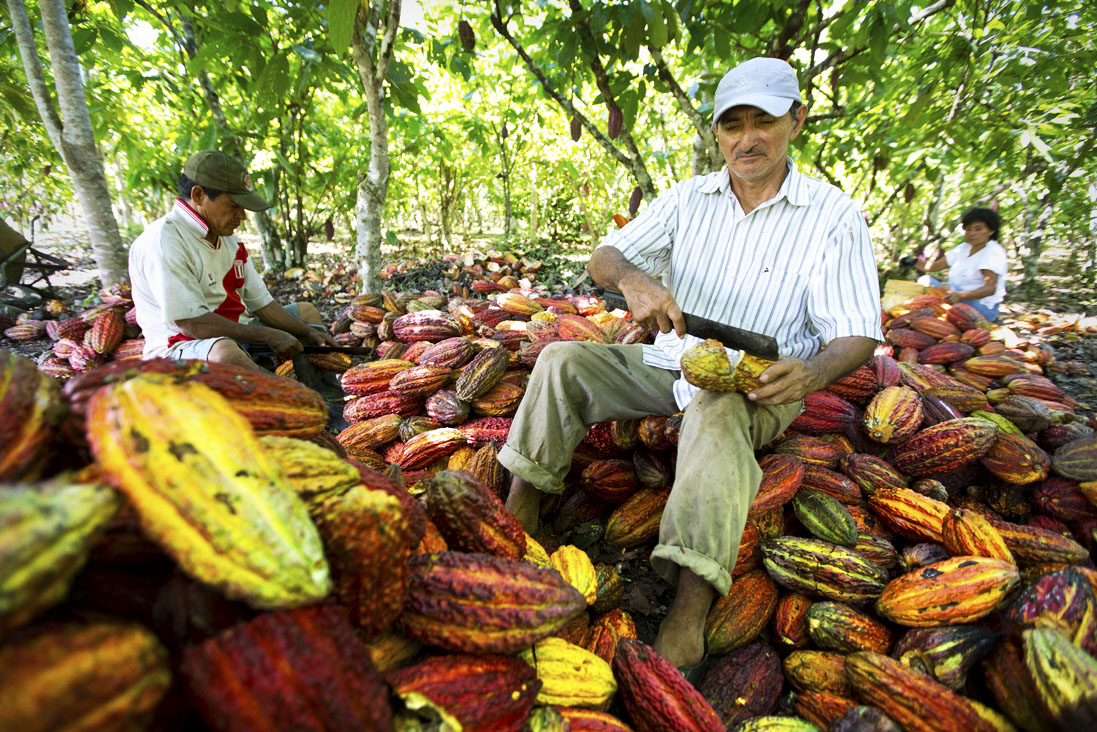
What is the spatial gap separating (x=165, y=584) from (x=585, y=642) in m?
1.19

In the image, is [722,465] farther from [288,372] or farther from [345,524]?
[288,372]

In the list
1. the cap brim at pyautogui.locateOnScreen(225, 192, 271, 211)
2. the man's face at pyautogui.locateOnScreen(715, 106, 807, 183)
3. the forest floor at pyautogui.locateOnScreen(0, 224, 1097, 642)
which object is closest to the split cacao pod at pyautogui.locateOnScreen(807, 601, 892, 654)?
the forest floor at pyautogui.locateOnScreen(0, 224, 1097, 642)

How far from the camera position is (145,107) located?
7.81m

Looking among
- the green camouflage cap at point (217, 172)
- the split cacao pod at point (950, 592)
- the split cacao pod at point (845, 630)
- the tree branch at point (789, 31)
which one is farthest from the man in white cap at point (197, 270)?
the tree branch at point (789, 31)

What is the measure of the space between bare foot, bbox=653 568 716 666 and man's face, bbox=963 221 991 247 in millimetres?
5651

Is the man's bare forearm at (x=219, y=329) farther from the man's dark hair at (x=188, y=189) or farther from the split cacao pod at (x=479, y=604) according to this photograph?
the split cacao pod at (x=479, y=604)

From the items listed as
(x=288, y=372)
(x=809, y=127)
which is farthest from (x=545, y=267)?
(x=288, y=372)

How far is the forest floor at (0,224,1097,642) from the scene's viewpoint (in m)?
2.00

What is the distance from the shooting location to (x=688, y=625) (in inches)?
60.9

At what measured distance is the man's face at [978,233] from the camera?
502 centimetres

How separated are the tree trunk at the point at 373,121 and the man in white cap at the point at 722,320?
251 centimetres

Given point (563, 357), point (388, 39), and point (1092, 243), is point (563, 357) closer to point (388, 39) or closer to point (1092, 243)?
point (388, 39)

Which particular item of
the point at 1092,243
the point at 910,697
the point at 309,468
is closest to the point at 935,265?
the point at 1092,243

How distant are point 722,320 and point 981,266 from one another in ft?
15.6
